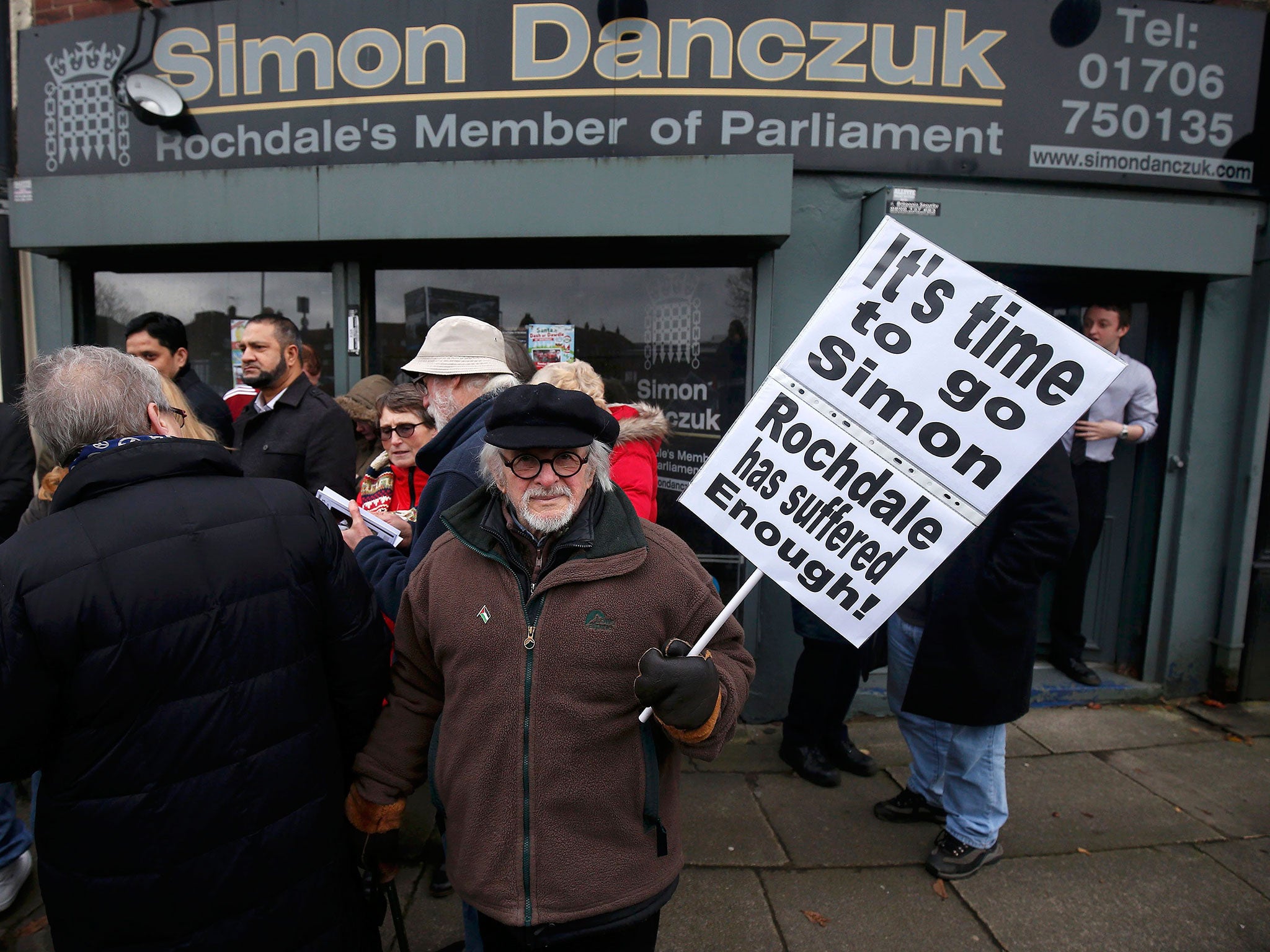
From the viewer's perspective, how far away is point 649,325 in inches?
179

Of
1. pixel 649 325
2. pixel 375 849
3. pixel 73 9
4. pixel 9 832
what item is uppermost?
pixel 73 9

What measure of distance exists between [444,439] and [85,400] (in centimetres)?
88

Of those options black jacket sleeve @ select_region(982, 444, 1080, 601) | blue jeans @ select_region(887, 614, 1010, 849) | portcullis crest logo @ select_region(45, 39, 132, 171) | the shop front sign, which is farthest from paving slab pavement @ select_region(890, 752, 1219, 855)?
portcullis crest logo @ select_region(45, 39, 132, 171)

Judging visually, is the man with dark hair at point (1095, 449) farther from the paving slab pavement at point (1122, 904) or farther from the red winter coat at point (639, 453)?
the red winter coat at point (639, 453)

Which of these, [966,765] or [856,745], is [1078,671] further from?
[966,765]

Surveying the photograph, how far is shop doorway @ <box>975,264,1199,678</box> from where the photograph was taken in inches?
178

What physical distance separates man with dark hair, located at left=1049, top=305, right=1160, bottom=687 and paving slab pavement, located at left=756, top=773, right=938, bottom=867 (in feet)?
6.26

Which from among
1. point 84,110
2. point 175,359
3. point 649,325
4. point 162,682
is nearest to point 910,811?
point 649,325

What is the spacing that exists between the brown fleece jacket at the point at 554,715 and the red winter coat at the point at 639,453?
1.34m

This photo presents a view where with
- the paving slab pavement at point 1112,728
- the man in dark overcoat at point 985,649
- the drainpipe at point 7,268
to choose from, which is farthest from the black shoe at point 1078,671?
the drainpipe at point 7,268

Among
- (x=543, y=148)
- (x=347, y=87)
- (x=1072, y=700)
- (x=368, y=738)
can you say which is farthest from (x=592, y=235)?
(x=1072, y=700)

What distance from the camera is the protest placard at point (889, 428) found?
172 cm

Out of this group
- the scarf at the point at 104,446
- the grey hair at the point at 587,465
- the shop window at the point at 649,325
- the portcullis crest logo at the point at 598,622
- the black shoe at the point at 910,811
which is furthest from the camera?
the shop window at the point at 649,325

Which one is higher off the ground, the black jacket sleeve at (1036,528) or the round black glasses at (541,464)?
the round black glasses at (541,464)
